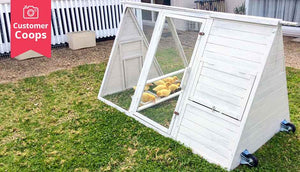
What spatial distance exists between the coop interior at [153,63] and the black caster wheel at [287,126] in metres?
1.40

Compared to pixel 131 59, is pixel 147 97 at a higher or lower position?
lower

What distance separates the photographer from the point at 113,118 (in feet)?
13.5

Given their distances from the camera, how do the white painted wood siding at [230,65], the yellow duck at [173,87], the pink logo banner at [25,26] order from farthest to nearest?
the pink logo banner at [25,26] → the yellow duck at [173,87] → the white painted wood siding at [230,65]

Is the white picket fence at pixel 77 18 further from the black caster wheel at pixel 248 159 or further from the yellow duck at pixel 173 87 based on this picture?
the black caster wheel at pixel 248 159

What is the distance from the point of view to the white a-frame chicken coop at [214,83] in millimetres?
2836

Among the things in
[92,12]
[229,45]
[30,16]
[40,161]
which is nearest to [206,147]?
[229,45]

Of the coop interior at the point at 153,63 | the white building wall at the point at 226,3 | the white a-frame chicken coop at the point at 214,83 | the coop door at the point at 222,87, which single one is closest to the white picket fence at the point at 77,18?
the white building wall at the point at 226,3

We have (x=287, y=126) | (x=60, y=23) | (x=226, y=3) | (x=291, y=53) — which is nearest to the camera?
(x=287, y=126)

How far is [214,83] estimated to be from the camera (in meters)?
3.11

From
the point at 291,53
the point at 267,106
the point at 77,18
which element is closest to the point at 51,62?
the point at 77,18

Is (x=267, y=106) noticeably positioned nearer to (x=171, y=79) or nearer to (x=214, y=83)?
(x=214, y=83)

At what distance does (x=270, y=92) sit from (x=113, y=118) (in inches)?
86.6

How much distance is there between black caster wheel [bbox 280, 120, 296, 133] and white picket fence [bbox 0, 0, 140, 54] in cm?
701

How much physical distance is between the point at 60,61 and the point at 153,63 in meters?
4.33
